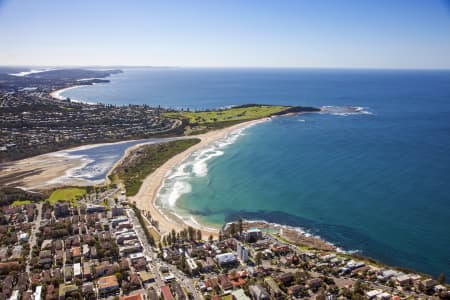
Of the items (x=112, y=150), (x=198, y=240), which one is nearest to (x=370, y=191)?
(x=198, y=240)

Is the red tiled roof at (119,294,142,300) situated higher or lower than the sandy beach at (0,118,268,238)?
lower

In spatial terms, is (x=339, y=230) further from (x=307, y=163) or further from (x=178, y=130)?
(x=178, y=130)

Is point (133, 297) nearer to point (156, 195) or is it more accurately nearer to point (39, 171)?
point (156, 195)

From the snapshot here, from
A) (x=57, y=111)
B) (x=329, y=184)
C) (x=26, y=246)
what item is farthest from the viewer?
(x=57, y=111)

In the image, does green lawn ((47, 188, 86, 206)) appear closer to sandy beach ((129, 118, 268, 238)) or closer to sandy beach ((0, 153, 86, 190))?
sandy beach ((0, 153, 86, 190))

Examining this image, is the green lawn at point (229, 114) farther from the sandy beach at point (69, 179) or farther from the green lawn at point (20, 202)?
the green lawn at point (20, 202)

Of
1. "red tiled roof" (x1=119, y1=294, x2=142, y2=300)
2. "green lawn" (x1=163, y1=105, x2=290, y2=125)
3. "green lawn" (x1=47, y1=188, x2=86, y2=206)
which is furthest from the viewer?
"green lawn" (x1=163, y1=105, x2=290, y2=125)

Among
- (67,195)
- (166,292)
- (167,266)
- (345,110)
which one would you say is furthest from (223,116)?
(166,292)

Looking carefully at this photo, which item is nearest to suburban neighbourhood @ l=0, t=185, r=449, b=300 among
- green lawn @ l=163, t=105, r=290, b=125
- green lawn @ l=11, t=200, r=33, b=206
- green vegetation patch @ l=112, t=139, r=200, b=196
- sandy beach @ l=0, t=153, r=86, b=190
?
green lawn @ l=11, t=200, r=33, b=206

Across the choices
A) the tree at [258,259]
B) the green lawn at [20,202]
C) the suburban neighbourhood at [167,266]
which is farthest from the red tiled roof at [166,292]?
the green lawn at [20,202]
